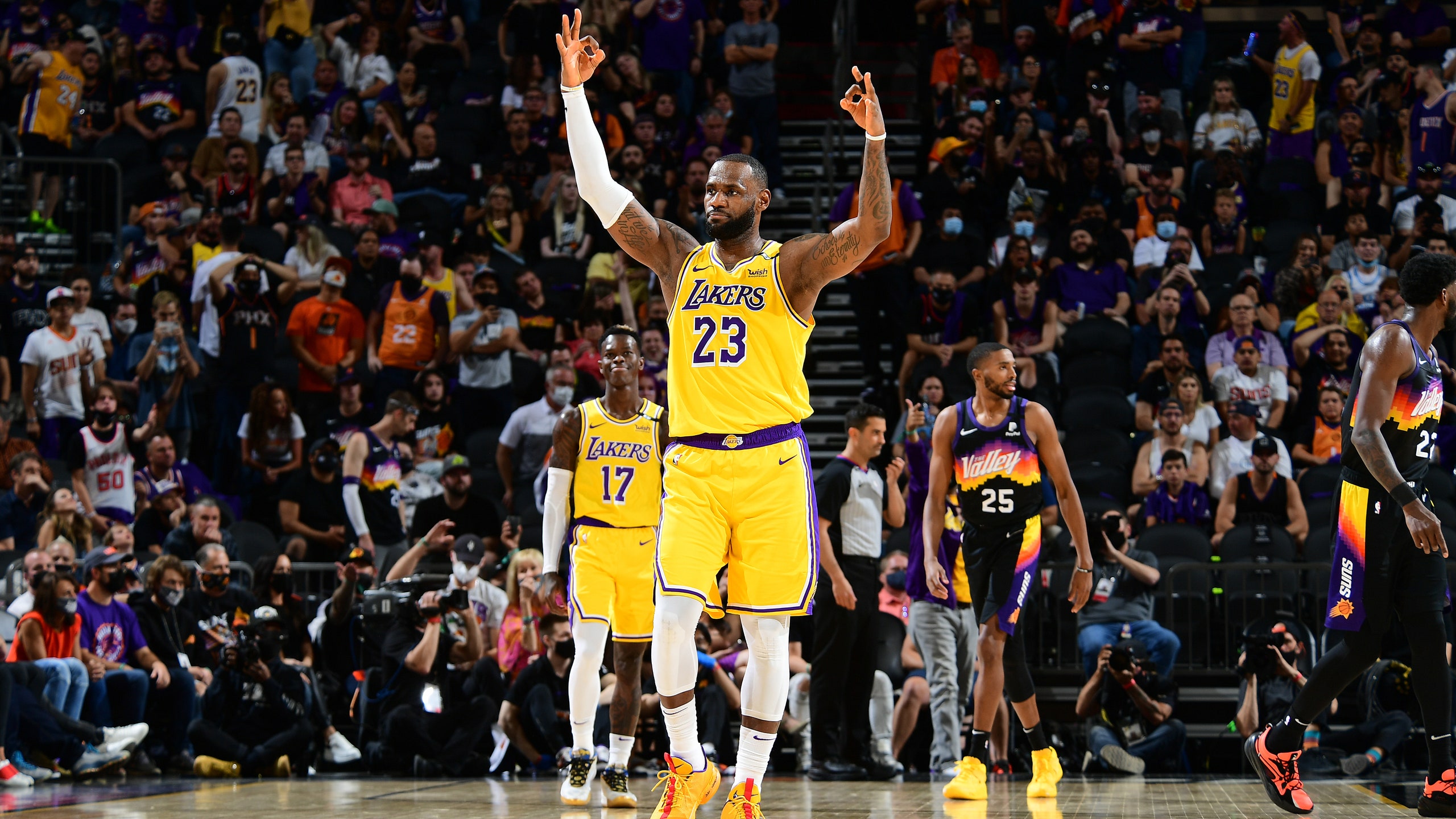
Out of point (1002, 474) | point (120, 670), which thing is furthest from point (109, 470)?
point (1002, 474)

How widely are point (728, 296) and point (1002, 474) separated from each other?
2.83m

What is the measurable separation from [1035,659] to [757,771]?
5936mm

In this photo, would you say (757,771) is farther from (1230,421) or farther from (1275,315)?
(1275,315)

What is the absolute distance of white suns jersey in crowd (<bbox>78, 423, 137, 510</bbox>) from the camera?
43.6 ft

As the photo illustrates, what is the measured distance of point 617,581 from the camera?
313 inches

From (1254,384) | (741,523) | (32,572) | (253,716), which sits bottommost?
(253,716)

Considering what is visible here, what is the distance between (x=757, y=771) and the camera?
5.91 meters

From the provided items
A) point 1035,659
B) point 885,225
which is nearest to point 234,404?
point 1035,659

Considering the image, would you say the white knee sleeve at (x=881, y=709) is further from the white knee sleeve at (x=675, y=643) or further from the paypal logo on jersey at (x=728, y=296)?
the paypal logo on jersey at (x=728, y=296)

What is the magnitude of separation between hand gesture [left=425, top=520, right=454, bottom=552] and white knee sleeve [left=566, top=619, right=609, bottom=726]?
8.83 ft

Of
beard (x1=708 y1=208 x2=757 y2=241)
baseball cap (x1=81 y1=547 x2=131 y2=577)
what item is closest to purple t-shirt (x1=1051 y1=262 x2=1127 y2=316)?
baseball cap (x1=81 y1=547 x2=131 y2=577)

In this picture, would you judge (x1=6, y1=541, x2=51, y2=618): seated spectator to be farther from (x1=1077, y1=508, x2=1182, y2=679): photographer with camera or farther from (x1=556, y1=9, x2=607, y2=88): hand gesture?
(x1=1077, y1=508, x2=1182, y2=679): photographer with camera

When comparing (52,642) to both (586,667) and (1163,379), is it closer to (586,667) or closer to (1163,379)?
(586,667)

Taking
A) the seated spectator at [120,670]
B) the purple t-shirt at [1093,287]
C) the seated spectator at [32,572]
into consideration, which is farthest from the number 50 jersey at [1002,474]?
the purple t-shirt at [1093,287]
